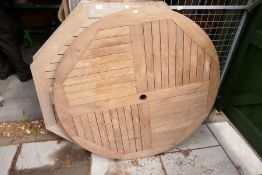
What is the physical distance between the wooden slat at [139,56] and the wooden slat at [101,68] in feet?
0.21

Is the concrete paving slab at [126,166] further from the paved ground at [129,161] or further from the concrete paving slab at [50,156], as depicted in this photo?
the concrete paving slab at [50,156]

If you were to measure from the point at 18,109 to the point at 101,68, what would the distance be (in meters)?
1.73

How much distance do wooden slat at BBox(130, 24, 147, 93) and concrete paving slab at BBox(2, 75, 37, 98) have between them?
75.9 inches

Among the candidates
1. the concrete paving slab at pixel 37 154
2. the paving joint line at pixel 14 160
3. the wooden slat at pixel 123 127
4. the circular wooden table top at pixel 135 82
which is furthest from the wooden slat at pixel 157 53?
the paving joint line at pixel 14 160

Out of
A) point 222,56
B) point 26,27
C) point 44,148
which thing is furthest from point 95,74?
point 26,27

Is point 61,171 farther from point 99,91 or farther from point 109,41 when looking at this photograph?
point 109,41

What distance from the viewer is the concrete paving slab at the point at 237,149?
2340 mm

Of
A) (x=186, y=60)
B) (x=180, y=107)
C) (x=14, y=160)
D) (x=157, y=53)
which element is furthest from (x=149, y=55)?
(x=14, y=160)

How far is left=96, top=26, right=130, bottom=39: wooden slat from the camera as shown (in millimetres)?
1683

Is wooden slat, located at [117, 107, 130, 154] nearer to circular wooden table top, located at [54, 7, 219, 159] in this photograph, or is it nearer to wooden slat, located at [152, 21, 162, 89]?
circular wooden table top, located at [54, 7, 219, 159]

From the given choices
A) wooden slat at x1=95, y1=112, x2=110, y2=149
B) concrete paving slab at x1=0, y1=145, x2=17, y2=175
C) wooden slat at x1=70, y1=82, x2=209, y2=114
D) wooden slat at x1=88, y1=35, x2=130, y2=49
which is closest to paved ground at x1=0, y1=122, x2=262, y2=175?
concrete paving slab at x1=0, y1=145, x2=17, y2=175

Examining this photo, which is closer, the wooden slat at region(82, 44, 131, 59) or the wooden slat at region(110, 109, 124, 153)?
the wooden slat at region(82, 44, 131, 59)

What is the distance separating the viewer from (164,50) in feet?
6.06

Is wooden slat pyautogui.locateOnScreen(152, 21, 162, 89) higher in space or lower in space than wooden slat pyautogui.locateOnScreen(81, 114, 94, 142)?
higher
